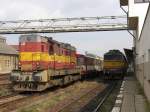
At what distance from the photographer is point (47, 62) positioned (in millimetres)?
24078

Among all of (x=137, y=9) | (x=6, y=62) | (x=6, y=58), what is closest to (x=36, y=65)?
(x=137, y=9)

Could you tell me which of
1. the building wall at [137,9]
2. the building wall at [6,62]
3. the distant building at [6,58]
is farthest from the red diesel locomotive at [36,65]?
the building wall at [6,62]

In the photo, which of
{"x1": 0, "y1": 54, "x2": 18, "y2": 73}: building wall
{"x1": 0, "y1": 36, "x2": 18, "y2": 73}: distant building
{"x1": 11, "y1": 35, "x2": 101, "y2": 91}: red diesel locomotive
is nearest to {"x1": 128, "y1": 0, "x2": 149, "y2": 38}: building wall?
{"x1": 11, "y1": 35, "x2": 101, "y2": 91}: red diesel locomotive

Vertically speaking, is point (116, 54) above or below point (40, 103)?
above

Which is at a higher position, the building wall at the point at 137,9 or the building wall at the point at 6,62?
the building wall at the point at 137,9

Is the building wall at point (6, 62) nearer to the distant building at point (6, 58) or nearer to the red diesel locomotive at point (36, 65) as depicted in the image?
the distant building at point (6, 58)

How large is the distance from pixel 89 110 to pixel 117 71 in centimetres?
2346

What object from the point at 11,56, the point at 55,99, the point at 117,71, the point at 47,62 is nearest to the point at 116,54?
the point at 117,71

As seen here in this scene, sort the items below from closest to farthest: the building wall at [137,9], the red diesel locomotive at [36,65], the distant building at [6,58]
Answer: the red diesel locomotive at [36,65], the building wall at [137,9], the distant building at [6,58]

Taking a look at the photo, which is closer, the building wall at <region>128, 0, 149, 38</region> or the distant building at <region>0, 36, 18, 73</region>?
the building wall at <region>128, 0, 149, 38</region>

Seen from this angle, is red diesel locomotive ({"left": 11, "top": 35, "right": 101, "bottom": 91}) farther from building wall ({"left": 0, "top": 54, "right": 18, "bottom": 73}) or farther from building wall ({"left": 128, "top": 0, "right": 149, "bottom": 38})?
building wall ({"left": 0, "top": 54, "right": 18, "bottom": 73})

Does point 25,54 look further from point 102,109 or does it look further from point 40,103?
point 102,109

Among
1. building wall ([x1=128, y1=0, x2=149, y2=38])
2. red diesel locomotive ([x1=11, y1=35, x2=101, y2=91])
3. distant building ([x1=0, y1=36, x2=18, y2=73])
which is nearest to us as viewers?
red diesel locomotive ([x1=11, y1=35, x2=101, y2=91])

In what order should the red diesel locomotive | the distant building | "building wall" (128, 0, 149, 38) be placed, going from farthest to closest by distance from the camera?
the distant building < "building wall" (128, 0, 149, 38) < the red diesel locomotive
